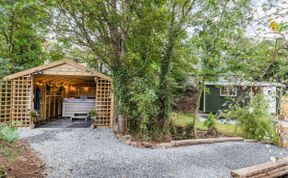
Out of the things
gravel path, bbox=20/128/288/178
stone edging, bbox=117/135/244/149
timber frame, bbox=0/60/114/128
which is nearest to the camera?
gravel path, bbox=20/128/288/178

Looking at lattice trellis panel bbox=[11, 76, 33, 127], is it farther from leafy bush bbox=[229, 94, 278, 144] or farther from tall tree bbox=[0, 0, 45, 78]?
leafy bush bbox=[229, 94, 278, 144]

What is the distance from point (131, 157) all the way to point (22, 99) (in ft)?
19.2

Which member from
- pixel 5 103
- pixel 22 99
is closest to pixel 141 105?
pixel 22 99

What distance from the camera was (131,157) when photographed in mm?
4547

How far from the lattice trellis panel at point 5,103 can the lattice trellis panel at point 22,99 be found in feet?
0.68

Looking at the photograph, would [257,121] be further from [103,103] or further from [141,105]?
[103,103]

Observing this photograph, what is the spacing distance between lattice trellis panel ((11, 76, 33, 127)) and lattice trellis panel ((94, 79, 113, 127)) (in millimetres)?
2803

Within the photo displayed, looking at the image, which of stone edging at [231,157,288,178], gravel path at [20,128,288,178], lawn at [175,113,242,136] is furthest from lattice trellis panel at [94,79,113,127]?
stone edging at [231,157,288,178]

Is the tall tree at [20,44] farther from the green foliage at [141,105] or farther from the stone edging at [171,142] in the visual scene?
the stone edging at [171,142]

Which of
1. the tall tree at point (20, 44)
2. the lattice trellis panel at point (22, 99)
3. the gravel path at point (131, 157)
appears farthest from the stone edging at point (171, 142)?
the tall tree at point (20, 44)

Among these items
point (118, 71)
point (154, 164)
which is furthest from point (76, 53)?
point (154, 164)

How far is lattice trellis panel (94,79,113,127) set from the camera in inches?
322

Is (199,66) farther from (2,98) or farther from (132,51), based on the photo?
(2,98)

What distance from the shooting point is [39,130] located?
7.23m
